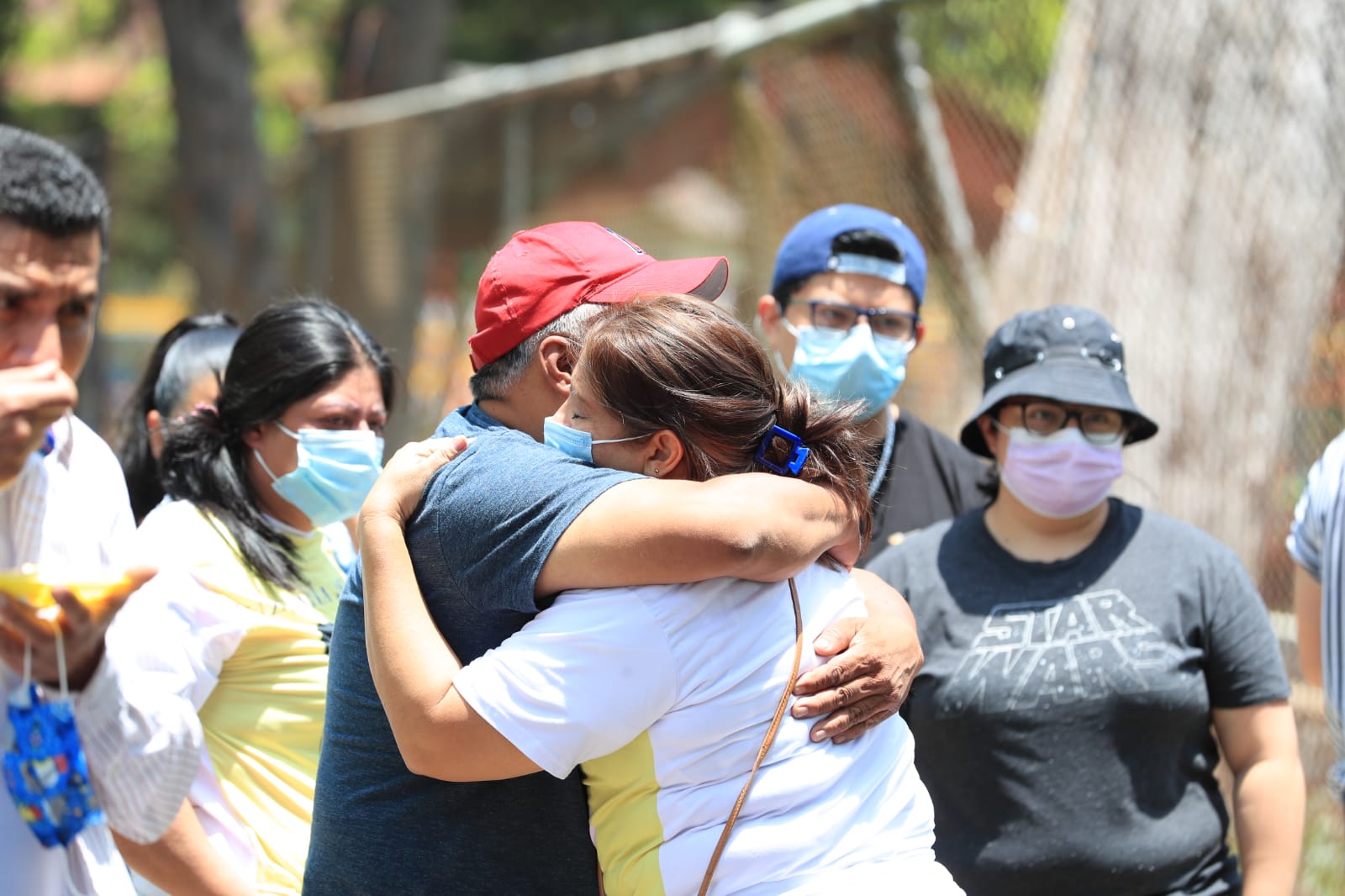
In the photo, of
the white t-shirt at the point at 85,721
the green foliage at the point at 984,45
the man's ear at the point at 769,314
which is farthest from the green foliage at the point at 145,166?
the white t-shirt at the point at 85,721

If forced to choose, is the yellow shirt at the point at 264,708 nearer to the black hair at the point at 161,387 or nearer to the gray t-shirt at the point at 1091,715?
the black hair at the point at 161,387

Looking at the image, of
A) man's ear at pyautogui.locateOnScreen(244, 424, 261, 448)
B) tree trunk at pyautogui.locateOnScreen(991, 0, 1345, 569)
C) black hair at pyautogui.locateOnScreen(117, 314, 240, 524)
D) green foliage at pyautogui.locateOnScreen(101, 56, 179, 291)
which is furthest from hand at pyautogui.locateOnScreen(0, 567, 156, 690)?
green foliage at pyautogui.locateOnScreen(101, 56, 179, 291)

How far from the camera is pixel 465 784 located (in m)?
1.90

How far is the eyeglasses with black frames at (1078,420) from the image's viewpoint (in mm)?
2920

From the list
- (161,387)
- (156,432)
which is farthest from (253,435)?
(161,387)

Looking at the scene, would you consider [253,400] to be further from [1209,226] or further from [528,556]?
[1209,226]

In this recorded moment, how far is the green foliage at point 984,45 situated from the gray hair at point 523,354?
3.06 m

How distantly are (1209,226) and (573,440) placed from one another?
9.80ft

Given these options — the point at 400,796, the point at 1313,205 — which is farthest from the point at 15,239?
the point at 1313,205

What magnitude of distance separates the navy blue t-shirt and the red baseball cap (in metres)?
0.14

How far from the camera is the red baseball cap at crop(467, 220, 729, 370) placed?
204cm

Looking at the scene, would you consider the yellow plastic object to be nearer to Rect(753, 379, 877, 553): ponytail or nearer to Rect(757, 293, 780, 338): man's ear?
Rect(753, 379, 877, 553): ponytail

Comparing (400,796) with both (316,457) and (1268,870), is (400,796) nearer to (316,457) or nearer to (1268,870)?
(316,457)

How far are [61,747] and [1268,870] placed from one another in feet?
7.49
